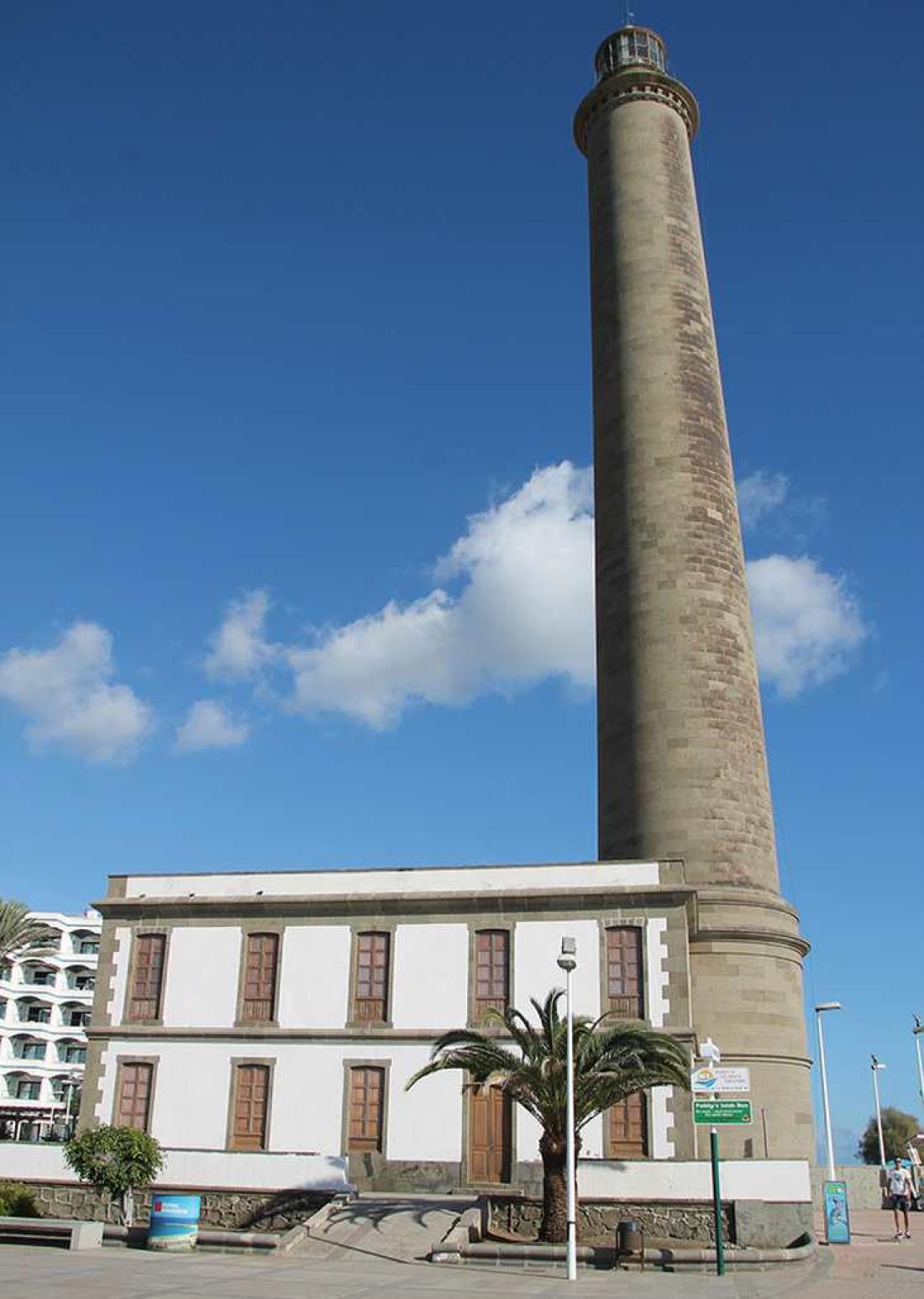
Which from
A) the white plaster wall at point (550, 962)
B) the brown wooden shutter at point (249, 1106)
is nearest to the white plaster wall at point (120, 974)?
the brown wooden shutter at point (249, 1106)

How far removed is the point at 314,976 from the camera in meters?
27.5

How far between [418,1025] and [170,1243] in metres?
7.49

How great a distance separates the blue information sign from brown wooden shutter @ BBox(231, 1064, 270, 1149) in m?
11.7

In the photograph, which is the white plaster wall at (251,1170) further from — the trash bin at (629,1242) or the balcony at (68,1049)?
the balcony at (68,1049)

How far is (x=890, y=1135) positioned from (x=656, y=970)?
68200mm

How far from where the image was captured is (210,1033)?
2734 centimetres

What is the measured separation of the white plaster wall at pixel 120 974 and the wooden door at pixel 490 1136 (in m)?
8.69

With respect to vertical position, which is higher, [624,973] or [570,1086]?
[624,973]

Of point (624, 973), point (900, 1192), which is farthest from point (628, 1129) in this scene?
point (900, 1192)

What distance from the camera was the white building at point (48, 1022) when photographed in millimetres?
80250

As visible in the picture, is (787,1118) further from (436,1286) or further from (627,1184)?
(436,1286)

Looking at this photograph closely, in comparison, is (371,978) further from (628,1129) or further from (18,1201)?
(18,1201)

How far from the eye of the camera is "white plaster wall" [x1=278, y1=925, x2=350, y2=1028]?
88.8 ft

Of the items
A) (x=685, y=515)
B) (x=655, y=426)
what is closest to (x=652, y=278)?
(x=655, y=426)
